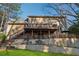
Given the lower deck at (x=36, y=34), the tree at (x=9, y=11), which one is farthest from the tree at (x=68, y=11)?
the tree at (x=9, y=11)

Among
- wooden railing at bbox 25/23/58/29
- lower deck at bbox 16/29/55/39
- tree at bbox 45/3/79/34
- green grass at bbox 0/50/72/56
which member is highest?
tree at bbox 45/3/79/34

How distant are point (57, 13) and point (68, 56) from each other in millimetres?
629

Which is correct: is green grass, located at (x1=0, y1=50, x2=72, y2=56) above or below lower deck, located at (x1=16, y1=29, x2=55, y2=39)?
below

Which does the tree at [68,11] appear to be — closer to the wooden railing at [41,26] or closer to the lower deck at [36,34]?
the wooden railing at [41,26]

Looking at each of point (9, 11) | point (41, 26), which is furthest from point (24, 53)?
point (9, 11)

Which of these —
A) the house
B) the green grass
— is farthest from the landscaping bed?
the house

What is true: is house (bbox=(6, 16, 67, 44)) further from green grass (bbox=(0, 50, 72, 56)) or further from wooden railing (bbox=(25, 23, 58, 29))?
green grass (bbox=(0, 50, 72, 56))

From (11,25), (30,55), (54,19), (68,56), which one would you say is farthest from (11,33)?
(68,56)

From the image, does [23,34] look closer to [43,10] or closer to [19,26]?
[19,26]

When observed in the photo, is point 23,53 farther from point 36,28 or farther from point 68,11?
point 68,11

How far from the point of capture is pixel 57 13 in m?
3.40

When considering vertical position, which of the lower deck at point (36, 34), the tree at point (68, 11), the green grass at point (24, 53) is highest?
the tree at point (68, 11)

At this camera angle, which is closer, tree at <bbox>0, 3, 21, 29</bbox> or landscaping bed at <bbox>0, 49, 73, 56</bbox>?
landscaping bed at <bbox>0, 49, 73, 56</bbox>

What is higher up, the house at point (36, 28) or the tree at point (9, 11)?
the tree at point (9, 11)
